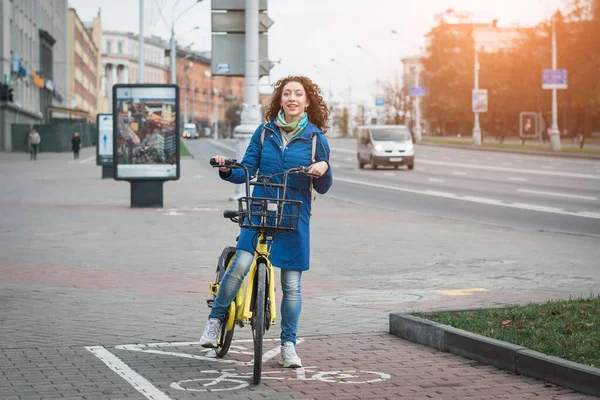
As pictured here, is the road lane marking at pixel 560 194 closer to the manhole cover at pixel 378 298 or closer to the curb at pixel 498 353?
the manhole cover at pixel 378 298

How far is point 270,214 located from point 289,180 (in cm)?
44

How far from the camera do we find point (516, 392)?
624cm

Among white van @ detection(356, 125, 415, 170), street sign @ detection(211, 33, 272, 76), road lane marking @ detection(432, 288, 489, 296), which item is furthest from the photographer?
white van @ detection(356, 125, 415, 170)

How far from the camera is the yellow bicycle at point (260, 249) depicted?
21.1 ft

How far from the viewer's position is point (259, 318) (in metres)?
6.46

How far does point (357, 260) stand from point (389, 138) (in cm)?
3388

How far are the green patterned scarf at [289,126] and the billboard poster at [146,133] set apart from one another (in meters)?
14.5

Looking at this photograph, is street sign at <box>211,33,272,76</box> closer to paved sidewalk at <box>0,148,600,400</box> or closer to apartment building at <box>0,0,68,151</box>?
paved sidewalk at <box>0,148,600,400</box>

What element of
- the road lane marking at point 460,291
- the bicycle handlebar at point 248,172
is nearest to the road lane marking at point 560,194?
the road lane marking at point 460,291

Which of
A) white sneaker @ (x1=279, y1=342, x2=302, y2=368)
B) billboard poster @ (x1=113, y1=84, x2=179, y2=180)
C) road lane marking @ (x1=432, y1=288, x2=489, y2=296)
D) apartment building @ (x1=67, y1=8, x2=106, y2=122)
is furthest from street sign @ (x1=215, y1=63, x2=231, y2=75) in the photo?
apartment building @ (x1=67, y1=8, x2=106, y2=122)

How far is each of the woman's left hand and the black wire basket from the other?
0.21 meters

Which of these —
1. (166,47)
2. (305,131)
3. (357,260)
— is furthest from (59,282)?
(166,47)

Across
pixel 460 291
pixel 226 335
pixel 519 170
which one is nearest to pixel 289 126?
pixel 226 335

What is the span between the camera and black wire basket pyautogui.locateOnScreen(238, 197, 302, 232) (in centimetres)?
643
